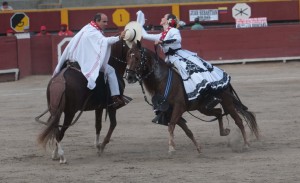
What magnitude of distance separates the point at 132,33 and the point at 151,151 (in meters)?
1.60

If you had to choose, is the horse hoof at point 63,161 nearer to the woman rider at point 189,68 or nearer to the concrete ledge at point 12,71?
the woman rider at point 189,68

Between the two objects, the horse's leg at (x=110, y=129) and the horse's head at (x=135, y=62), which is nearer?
the horse's head at (x=135, y=62)

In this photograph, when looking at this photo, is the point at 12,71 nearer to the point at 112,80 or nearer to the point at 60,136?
the point at 112,80

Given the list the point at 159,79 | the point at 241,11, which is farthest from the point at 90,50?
the point at 241,11

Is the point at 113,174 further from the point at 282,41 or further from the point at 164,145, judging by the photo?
the point at 282,41

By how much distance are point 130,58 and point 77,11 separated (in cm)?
1808

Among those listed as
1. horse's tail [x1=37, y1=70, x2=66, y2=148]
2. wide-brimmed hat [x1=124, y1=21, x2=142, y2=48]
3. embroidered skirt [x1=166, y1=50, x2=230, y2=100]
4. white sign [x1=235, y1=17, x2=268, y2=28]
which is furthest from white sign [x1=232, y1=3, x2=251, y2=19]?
horse's tail [x1=37, y1=70, x2=66, y2=148]

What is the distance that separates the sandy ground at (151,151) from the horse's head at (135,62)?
0.98 metres

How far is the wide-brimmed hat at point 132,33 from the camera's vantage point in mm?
9719

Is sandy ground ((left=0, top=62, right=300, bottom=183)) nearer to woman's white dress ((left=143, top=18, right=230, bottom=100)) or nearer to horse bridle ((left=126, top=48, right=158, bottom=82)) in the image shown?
woman's white dress ((left=143, top=18, right=230, bottom=100))

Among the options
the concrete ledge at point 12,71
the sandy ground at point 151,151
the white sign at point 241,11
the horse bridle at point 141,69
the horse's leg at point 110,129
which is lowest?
the concrete ledge at point 12,71

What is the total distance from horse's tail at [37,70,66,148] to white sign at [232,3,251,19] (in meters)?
17.3

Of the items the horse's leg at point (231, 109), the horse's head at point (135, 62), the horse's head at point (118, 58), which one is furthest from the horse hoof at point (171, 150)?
the horse's head at point (118, 58)

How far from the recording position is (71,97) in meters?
9.55
